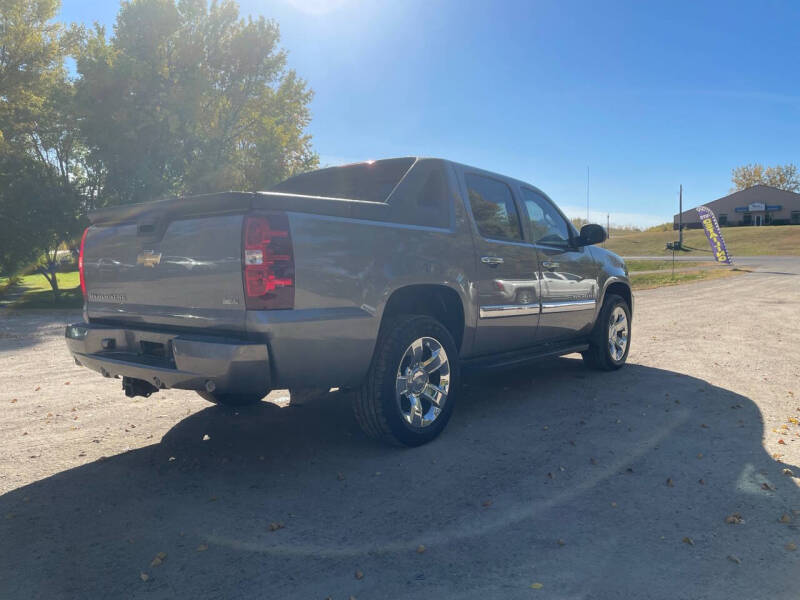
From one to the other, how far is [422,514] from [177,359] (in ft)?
5.22

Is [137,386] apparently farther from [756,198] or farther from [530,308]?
[756,198]

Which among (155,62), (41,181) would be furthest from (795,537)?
(155,62)

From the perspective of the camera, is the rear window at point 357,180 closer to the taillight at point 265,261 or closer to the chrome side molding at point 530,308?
the chrome side molding at point 530,308

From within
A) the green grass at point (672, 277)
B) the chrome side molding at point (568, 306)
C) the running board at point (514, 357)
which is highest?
the chrome side molding at point (568, 306)

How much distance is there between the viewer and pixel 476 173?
16.3 ft

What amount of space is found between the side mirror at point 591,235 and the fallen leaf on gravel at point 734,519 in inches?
131

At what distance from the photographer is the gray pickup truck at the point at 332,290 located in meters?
3.25

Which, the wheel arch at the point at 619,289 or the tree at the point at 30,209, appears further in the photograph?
the tree at the point at 30,209

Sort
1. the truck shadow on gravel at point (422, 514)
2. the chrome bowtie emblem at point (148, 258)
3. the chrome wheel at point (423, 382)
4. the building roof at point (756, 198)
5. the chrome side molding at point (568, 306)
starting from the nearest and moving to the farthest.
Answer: the truck shadow on gravel at point (422, 514) → the chrome bowtie emblem at point (148, 258) → the chrome wheel at point (423, 382) → the chrome side molding at point (568, 306) → the building roof at point (756, 198)

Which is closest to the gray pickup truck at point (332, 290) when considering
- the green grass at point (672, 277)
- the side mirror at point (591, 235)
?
the side mirror at point (591, 235)

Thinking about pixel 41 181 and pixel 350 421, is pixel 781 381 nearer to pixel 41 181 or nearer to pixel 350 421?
pixel 350 421

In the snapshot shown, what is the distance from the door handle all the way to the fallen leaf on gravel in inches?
93.3

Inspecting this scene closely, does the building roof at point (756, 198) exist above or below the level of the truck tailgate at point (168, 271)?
above

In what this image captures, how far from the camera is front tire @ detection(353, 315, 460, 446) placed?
381cm
